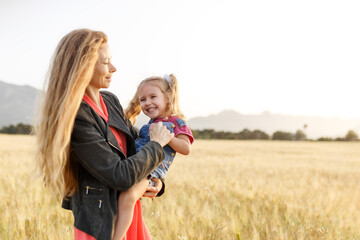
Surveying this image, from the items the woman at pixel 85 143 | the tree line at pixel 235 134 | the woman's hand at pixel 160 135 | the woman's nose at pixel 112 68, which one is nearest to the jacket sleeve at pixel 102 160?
the woman at pixel 85 143

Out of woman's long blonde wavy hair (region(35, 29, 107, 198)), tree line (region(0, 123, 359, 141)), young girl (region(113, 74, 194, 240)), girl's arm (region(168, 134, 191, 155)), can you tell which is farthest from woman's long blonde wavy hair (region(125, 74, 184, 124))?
tree line (region(0, 123, 359, 141))

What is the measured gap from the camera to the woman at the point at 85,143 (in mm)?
1751

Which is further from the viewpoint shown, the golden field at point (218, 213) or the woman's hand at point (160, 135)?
the golden field at point (218, 213)

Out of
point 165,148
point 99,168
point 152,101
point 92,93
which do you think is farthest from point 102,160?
point 152,101

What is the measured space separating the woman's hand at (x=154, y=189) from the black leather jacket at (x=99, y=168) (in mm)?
213

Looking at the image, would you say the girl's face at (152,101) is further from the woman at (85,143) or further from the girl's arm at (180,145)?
the woman at (85,143)

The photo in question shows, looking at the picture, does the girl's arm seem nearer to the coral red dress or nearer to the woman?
the woman

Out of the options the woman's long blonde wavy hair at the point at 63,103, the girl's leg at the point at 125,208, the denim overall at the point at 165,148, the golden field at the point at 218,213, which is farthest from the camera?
the golden field at the point at 218,213

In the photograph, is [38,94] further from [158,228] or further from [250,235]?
[250,235]

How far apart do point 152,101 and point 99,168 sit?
2.51 ft

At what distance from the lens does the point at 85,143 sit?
176cm

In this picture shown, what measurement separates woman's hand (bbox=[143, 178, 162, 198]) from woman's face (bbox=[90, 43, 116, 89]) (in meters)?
0.63

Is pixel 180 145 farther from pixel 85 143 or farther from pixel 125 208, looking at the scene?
pixel 85 143

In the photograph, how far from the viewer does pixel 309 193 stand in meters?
5.42
